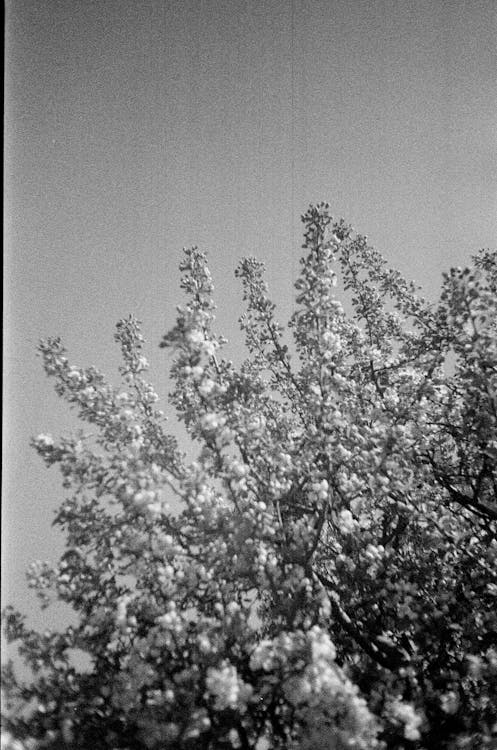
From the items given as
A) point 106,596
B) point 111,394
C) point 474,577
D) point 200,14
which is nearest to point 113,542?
point 106,596

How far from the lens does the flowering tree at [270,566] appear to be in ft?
8.79

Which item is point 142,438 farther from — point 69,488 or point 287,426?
point 287,426

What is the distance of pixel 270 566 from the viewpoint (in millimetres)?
2920

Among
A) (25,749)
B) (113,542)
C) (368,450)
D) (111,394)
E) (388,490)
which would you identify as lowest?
(25,749)

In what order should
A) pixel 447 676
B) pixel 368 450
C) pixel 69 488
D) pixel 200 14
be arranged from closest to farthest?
pixel 69 488
pixel 447 676
pixel 368 450
pixel 200 14

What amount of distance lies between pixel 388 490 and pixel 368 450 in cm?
33

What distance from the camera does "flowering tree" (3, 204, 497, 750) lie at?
2.68 metres

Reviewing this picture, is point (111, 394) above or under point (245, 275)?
under

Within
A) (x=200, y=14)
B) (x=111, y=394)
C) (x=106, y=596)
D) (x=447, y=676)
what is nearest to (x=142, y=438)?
(x=111, y=394)

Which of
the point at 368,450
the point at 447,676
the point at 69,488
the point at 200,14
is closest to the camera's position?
the point at 69,488

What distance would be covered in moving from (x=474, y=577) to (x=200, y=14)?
4.83 metres

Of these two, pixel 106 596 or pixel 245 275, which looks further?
pixel 245 275

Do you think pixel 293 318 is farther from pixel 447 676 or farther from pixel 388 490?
pixel 447 676

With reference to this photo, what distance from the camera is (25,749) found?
8.41 feet
